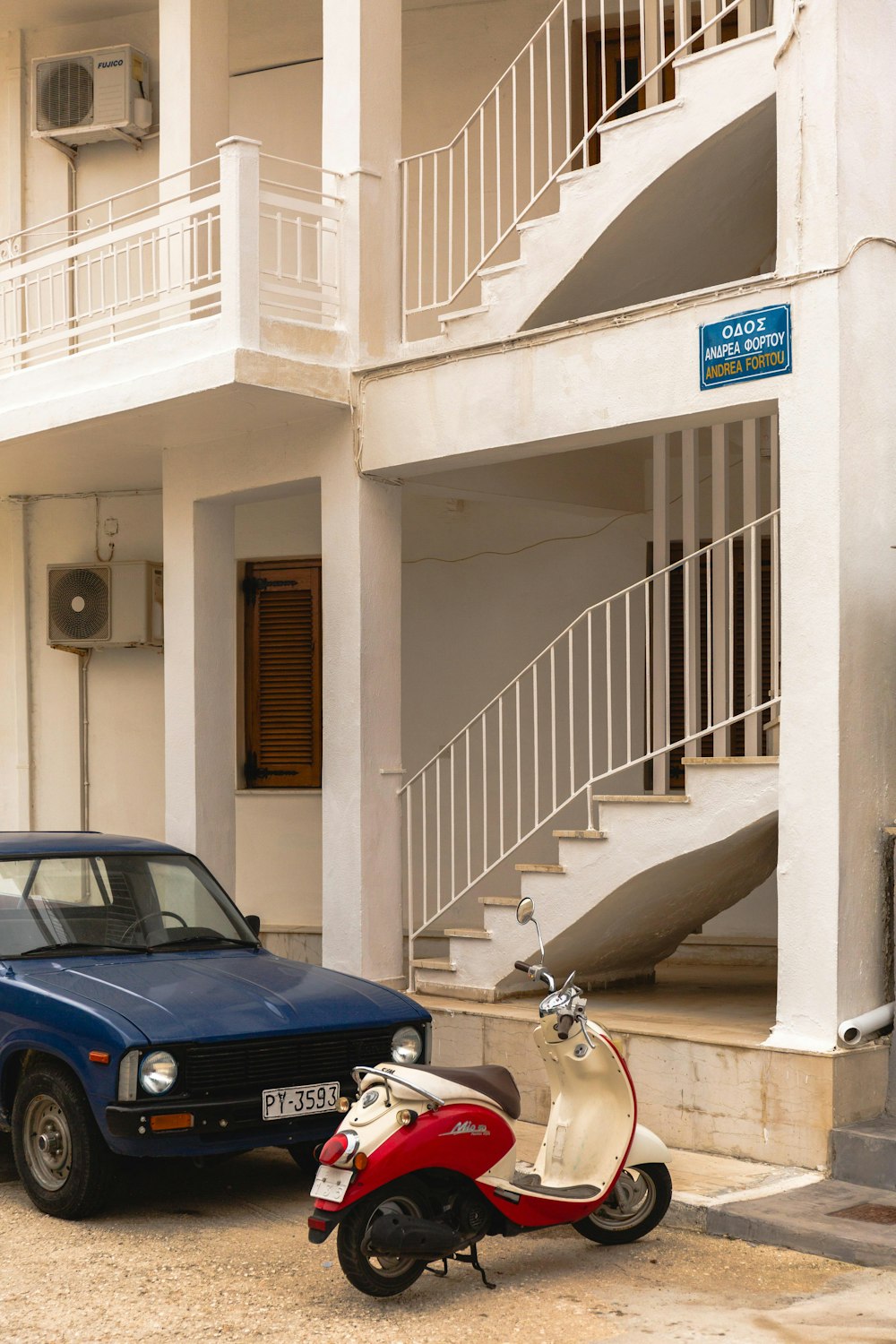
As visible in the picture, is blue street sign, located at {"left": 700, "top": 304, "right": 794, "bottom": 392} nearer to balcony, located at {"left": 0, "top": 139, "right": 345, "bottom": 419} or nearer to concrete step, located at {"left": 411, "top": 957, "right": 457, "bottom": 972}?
balcony, located at {"left": 0, "top": 139, "right": 345, "bottom": 419}

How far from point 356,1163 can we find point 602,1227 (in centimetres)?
130

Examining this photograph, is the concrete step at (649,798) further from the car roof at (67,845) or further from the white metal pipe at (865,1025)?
the car roof at (67,845)

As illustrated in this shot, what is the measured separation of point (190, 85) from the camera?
34.0 feet

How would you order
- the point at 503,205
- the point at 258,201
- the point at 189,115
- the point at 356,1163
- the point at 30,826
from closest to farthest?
the point at 356,1163, the point at 258,201, the point at 189,115, the point at 503,205, the point at 30,826

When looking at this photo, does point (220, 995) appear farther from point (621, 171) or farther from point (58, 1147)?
point (621, 171)

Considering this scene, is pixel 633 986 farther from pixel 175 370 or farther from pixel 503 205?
pixel 503 205

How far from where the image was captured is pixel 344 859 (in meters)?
9.30

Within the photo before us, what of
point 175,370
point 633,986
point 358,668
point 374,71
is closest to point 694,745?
point 633,986

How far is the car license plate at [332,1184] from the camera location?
5203 mm

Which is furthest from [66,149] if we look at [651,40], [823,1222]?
[823,1222]

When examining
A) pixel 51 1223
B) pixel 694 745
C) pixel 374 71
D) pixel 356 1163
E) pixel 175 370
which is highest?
pixel 374 71

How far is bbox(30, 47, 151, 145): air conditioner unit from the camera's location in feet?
40.2

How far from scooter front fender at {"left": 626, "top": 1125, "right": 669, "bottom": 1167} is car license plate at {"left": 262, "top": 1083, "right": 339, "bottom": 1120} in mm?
1245

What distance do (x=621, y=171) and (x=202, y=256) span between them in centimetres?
355
